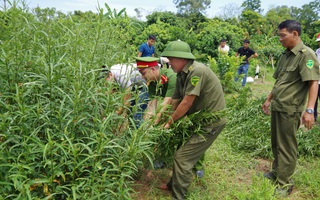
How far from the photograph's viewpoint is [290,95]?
3021 mm

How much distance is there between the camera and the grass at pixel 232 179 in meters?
3.00

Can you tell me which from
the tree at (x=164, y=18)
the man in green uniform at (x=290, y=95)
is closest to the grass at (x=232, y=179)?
the man in green uniform at (x=290, y=95)

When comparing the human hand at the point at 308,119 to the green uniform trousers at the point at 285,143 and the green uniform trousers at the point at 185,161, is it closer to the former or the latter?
the green uniform trousers at the point at 285,143

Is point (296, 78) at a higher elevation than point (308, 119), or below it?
higher

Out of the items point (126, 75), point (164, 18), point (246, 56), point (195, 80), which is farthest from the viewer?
point (164, 18)

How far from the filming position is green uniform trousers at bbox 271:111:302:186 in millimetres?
3068

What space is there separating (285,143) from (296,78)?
74 cm

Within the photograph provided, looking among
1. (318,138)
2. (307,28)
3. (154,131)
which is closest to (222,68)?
(318,138)

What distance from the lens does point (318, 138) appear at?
427 centimetres

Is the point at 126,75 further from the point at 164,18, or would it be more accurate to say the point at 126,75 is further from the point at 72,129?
the point at 164,18

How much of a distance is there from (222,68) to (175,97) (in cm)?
586

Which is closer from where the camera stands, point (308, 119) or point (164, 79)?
point (308, 119)

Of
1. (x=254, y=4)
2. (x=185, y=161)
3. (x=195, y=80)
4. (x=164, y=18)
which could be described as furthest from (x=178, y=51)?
(x=254, y=4)

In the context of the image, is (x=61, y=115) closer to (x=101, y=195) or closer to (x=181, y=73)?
(x=101, y=195)
